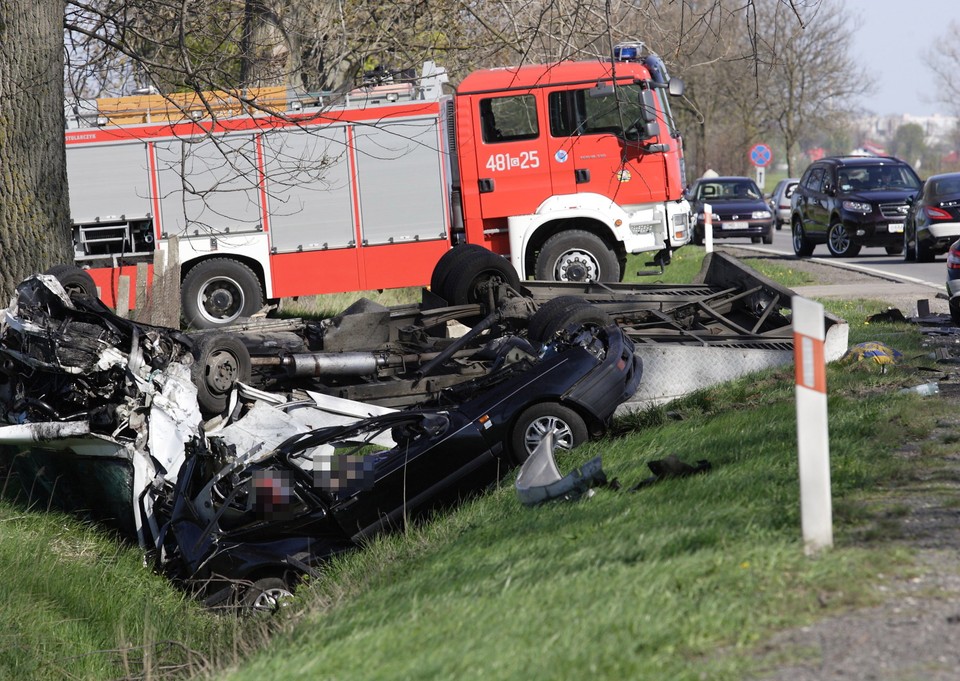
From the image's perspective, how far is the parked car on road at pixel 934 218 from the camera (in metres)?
21.1

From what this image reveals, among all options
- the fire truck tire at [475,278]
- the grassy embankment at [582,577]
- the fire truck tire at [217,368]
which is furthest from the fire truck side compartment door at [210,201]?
the grassy embankment at [582,577]

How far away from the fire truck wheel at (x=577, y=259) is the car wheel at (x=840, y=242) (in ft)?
33.2

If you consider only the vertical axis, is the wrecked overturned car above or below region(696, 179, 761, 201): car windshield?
below

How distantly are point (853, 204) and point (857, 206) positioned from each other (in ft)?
0.32

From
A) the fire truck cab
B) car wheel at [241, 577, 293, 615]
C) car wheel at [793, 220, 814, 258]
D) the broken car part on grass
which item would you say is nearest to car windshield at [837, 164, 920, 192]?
car wheel at [793, 220, 814, 258]

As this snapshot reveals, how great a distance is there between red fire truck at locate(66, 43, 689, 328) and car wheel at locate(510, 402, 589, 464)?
8196mm

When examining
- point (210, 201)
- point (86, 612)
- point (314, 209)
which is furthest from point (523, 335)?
point (210, 201)

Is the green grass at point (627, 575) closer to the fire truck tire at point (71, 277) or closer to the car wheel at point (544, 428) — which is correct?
the car wheel at point (544, 428)

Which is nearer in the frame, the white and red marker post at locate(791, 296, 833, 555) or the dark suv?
the white and red marker post at locate(791, 296, 833, 555)

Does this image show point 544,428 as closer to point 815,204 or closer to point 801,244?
point 815,204

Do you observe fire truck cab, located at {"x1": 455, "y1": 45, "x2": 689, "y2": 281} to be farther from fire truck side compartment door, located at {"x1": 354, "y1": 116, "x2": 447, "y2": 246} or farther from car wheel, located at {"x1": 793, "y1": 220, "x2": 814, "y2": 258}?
car wheel, located at {"x1": 793, "y1": 220, "x2": 814, "y2": 258}

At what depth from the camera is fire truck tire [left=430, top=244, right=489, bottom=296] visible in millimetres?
12064

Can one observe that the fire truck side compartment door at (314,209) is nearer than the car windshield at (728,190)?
Yes

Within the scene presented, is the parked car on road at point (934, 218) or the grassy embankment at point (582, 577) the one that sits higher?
the parked car on road at point (934, 218)
